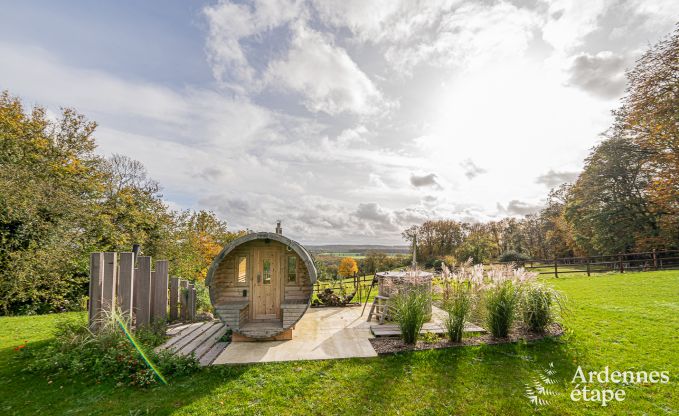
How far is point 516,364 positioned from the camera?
187 inches

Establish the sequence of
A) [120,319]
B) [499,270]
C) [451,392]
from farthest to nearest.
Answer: [499,270], [120,319], [451,392]

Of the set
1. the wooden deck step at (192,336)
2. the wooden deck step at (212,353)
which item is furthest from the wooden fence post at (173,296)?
the wooden deck step at (212,353)

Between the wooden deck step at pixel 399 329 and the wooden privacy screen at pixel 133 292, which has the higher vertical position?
the wooden privacy screen at pixel 133 292

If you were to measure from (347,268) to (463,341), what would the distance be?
26155 millimetres

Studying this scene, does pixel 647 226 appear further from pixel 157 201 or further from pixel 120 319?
pixel 157 201

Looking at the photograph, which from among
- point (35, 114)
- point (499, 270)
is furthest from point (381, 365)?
point (35, 114)

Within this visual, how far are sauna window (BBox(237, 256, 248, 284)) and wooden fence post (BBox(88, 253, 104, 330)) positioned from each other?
261 cm

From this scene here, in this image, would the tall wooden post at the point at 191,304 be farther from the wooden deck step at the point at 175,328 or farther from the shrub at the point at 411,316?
the shrub at the point at 411,316

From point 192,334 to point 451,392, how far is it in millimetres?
5761

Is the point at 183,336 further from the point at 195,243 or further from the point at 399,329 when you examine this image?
Answer: the point at 195,243

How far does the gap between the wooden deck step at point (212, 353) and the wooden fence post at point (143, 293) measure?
1.88 metres

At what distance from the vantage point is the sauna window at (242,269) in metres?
6.84

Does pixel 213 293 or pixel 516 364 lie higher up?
pixel 213 293

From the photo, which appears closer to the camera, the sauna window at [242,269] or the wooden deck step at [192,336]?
the wooden deck step at [192,336]
